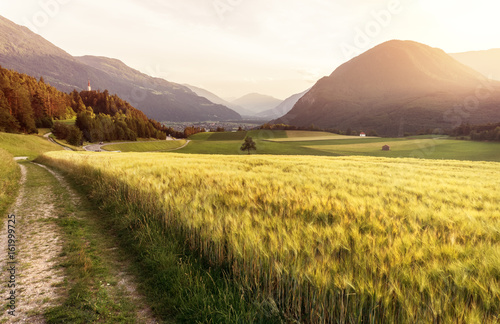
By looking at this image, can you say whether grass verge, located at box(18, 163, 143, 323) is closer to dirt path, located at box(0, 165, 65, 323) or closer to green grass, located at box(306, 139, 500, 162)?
dirt path, located at box(0, 165, 65, 323)

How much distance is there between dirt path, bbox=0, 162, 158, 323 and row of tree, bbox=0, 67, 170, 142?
77257mm

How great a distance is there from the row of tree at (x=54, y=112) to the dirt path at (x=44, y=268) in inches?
3042

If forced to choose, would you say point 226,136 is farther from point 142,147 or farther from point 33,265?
point 33,265

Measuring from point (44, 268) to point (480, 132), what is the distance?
483 feet

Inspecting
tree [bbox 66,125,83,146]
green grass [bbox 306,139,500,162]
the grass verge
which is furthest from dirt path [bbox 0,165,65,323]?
tree [bbox 66,125,83,146]

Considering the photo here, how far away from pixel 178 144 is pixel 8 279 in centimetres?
11118

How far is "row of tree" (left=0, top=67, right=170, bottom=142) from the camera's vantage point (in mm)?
62688

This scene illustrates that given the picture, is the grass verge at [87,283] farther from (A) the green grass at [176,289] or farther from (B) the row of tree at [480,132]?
(B) the row of tree at [480,132]

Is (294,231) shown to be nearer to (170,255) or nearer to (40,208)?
(170,255)

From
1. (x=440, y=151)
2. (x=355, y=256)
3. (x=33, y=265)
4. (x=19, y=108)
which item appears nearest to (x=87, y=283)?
(x=33, y=265)

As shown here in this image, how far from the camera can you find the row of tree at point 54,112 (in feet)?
206

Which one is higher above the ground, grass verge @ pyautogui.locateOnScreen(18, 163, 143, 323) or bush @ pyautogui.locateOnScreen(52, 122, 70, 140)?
bush @ pyautogui.locateOnScreen(52, 122, 70, 140)

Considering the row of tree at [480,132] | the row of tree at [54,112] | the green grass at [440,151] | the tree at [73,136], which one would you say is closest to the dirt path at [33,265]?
the row of tree at [54,112]

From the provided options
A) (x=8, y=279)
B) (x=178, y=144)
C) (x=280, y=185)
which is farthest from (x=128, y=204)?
(x=178, y=144)
